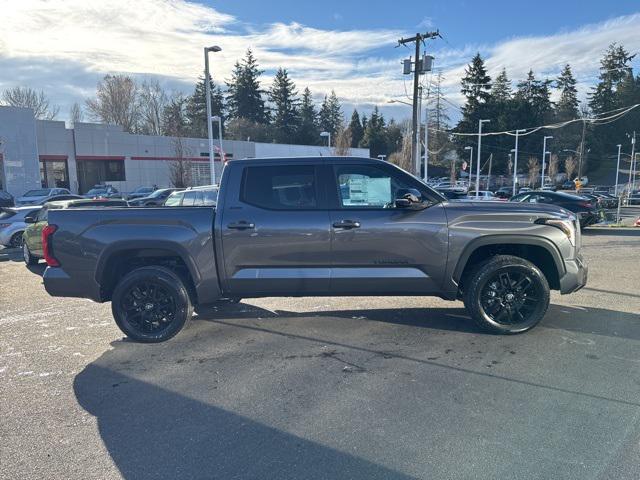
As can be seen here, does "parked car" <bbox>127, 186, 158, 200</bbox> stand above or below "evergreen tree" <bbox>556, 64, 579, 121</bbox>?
below

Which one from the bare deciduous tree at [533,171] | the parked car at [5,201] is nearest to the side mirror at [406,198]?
the parked car at [5,201]

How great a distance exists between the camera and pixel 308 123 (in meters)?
86.2

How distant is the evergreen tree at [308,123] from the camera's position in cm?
8475

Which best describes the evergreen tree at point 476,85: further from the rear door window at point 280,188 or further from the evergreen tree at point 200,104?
the rear door window at point 280,188

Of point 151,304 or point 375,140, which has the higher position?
point 375,140

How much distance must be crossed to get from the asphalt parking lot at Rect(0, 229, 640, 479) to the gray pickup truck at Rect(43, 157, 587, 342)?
1.81 feet

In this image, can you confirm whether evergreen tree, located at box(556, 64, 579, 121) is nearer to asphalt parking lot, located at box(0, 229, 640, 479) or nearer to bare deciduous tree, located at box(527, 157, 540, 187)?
bare deciduous tree, located at box(527, 157, 540, 187)

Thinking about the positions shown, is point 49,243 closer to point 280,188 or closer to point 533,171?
point 280,188

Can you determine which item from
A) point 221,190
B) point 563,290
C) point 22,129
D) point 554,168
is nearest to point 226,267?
point 221,190

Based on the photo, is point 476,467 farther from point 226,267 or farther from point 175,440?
point 226,267

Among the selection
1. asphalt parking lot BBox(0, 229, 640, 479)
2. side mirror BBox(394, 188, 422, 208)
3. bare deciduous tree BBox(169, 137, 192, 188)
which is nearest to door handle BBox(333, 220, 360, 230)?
side mirror BBox(394, 188, 422, 208)

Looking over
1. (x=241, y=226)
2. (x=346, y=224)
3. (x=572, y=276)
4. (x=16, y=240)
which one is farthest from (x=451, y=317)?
(x=16, y=240)

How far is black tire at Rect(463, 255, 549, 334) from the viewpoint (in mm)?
5090

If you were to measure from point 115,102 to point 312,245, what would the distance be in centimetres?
7880
